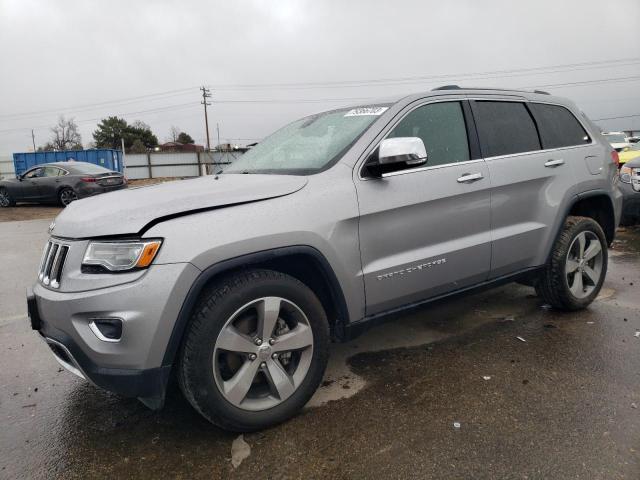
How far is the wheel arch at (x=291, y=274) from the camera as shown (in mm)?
2203

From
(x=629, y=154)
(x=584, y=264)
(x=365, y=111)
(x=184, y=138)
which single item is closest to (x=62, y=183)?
(x=365, y=111)

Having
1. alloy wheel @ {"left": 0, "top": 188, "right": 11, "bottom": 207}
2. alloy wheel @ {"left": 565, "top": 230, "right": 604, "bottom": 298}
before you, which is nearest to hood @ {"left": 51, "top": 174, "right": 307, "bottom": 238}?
alloy wheel @ {"left": 565, "top": 230, "right": 604, "bottom": 298}

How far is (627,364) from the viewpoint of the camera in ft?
10.2

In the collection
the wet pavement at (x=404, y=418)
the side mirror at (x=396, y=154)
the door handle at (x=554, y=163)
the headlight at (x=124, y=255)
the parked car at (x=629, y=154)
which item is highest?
the side mirror at (x=396, y=154)

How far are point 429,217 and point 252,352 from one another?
1.34m

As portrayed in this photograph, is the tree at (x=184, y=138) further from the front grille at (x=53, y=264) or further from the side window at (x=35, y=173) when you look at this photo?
the front grille at (x=53, y=264)

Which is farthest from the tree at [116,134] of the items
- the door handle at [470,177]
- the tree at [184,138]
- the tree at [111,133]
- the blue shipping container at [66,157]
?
the door handle at [470,177]

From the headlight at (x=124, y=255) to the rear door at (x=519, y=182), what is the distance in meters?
2.26

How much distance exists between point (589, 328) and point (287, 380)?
8.33ft

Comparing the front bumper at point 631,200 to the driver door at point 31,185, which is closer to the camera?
the front bumper at point 631,200

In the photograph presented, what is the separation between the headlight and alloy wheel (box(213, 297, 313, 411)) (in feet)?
1.58

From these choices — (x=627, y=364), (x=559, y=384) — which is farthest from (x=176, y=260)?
(x=627, y=364)

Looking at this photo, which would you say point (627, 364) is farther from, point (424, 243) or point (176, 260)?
point (176, 260)

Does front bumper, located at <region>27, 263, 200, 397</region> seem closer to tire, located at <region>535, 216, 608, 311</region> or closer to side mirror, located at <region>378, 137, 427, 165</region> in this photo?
side mirror, located at <region>378, 137, 427, 165</region>
